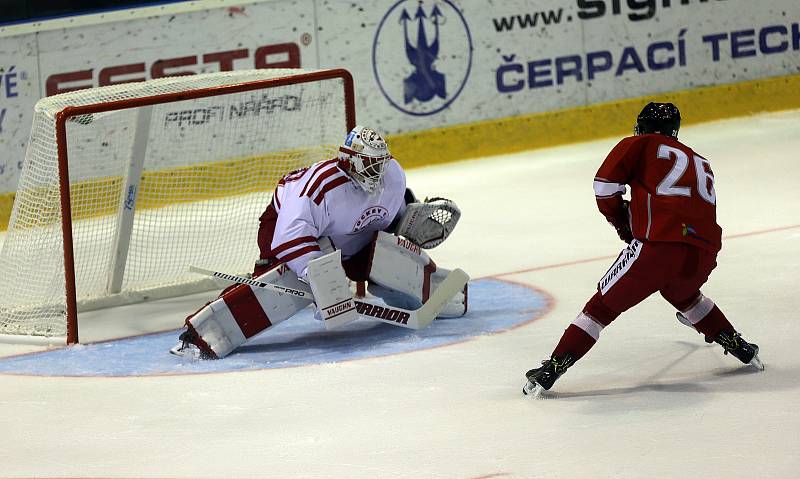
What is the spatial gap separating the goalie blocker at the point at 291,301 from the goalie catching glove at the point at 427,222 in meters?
0.11

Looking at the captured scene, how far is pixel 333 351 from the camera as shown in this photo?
488 centimetres

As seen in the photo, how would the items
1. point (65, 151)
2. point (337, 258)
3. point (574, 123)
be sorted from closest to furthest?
1. point (337, 258)
2. point (65, 151)
3. point (574, 123)

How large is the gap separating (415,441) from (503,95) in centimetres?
537

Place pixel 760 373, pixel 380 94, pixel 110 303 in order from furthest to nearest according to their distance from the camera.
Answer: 1. pixel 380 94
2. pixel 110 303
3. pixel 760 373

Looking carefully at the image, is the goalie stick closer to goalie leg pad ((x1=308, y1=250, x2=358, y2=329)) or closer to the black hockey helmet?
goalie leg pad ((x1=308, y1=250, x2=358, y2=329))

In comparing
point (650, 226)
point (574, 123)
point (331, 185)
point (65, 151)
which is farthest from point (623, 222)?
point (574, 123)

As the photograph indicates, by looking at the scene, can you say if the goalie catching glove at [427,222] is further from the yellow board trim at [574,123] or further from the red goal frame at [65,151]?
the yellow board trim at [574,123]

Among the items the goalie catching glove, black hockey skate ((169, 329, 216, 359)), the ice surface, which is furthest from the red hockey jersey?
black hockey skate ((169, 329, 216, 359))

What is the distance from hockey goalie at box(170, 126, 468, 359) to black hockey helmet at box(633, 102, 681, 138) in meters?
1.02

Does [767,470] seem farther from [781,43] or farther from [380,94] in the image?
[781,43]

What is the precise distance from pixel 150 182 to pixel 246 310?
9.57ft

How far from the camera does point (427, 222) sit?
17.5ft

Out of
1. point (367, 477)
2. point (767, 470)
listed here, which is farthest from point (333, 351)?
point (767, 470)

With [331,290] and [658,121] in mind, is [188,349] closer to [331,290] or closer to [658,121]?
[331,290]
